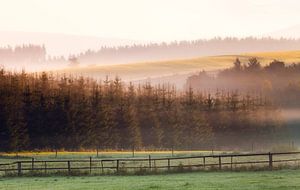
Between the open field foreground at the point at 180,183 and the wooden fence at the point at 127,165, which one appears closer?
the open field foreground at the point at 180,183

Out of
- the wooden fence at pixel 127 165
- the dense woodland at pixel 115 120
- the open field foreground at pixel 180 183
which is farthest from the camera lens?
the dense woodland at pixel 115 120

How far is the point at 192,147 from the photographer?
427ft

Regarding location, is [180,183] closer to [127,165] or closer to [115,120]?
[127,165]

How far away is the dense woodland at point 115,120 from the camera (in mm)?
119688

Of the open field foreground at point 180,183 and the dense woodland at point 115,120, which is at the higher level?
the dense woodland at point 115,120

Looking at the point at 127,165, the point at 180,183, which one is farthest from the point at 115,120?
the point at 180,183

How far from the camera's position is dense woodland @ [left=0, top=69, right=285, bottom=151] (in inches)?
4712

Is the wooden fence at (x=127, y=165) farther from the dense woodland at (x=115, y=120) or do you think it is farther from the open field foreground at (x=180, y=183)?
the dense woodland at (x=115, y=120)

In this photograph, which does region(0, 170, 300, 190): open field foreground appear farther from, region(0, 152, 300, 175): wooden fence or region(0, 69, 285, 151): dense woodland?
region(0, 69, 285, 151): dense woodland

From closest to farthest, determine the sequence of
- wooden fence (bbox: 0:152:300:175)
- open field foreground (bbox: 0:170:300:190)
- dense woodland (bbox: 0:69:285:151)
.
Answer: open field foreground (bbox: 0:170:300:190), wooden fence (bbox: 0:152:300:175), dense woodland (bbox: 0:69:285:151)

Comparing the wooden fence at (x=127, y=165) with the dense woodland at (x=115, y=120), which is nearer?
the wooden fence at (x=127, y=165)

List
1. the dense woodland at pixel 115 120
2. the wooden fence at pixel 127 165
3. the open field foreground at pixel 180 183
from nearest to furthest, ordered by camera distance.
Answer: the open field foreground at pixel 180 183 → the wooden fence at pixel 127 165 → the dense woodland at pixel 115 120

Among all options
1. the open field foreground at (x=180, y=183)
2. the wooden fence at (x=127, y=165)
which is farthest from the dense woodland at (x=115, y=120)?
the open field foreground at (x=180, y=183)

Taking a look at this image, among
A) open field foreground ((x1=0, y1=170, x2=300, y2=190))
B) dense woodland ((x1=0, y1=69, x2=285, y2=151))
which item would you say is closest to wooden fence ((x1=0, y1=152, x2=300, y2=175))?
open field foreground ((x1=0, y1=170, x2=300, y2=190))
